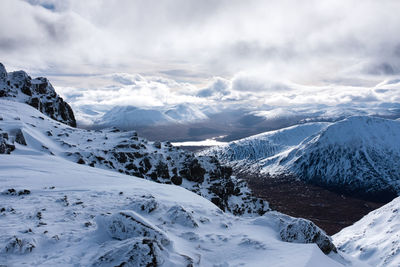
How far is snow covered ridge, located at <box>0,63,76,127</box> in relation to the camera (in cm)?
7219

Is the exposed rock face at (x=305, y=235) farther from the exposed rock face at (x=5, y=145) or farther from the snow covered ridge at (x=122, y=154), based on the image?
the snow covered ridge at (x=122, y=154)

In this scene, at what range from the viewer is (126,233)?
12.1 m

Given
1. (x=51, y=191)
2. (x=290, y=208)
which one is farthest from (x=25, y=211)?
(x=290, y=208)

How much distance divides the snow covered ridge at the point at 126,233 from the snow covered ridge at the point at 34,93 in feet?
215

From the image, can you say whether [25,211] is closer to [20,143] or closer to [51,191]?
[51,191]

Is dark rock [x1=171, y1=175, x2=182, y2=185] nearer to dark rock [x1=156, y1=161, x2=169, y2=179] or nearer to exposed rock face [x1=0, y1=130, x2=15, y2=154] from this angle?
dark rock [x1=156, y1=161, x2=169, y2=179]

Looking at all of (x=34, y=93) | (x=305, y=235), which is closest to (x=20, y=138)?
(x=305, y=235)

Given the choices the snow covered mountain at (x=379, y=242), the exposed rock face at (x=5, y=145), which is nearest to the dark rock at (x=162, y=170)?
the exposed rock face at (x=5, y=145)

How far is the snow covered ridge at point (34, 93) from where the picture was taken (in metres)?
72.2

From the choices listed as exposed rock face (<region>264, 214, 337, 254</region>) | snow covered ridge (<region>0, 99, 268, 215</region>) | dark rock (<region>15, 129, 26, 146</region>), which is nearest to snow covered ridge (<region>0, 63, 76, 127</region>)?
snow covered ridge (<region>0, 99, 268, 215</region>)

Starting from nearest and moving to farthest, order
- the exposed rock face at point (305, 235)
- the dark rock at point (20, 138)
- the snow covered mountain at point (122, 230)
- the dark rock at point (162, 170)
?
the snow covered mountain at point (122, 230) < the exposed rock face at point (305, 235) < the dark rock at point (20, 138) < the dark rock at point (162, 170)

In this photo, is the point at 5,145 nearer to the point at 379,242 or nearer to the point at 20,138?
the point at 20,138

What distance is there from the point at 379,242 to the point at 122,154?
6218cm

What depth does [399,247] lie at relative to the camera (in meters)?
38.2
